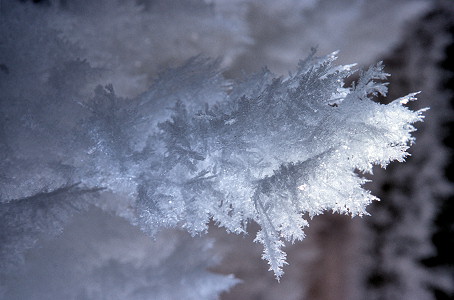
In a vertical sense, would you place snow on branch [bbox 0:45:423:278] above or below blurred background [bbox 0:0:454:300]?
below

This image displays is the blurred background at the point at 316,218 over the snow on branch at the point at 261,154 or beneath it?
over

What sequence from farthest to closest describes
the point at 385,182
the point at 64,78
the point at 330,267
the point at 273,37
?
the point at 330,267
the point at 385,182
the point at 273,37
the point at 64,78

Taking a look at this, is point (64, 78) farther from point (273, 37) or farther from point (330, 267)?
point (330, 267)

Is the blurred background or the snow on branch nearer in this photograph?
the snow on branch

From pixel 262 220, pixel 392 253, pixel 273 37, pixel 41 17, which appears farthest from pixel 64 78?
pixel 392 253

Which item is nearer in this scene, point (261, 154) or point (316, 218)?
point (261, 154)

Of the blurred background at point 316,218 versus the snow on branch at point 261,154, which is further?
the blurred background at point 316,218

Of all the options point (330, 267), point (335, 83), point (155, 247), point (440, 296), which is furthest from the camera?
point (330, 267)

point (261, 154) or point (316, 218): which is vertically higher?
point (316, 218)
